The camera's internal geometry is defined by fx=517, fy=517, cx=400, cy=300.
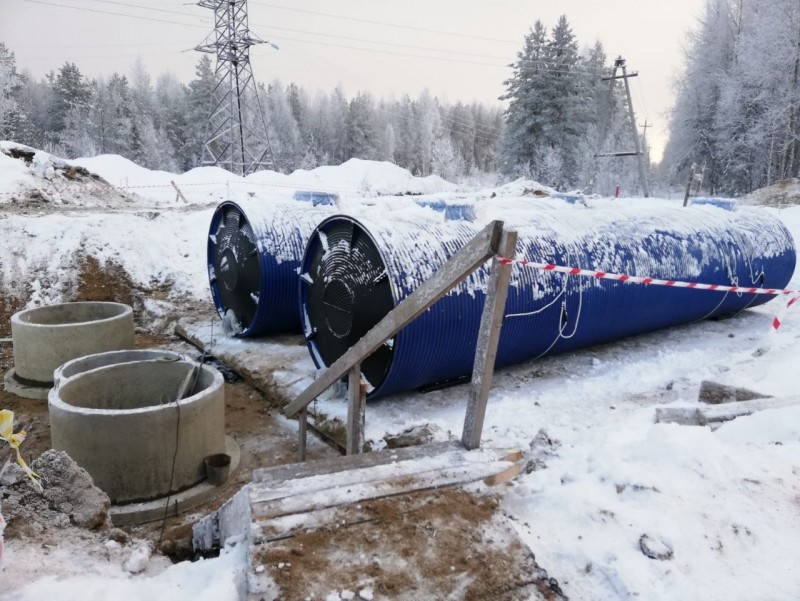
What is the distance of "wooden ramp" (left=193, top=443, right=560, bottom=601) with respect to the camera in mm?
2158

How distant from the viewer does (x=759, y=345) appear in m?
8.16

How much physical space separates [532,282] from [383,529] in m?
4.62

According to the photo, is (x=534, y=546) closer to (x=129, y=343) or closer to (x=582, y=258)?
(x=582, y=258)

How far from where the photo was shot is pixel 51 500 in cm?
292

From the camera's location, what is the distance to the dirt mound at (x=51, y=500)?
8.78 feet

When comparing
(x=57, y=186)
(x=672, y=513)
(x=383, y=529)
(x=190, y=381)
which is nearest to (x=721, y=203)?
(x=672, y=513)

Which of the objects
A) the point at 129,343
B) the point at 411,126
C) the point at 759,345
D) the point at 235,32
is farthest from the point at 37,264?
the point at 411,126

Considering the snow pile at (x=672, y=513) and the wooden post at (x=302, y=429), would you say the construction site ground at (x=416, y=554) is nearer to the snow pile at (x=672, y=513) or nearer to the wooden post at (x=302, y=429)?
the snow pile at (x=672, y=513)

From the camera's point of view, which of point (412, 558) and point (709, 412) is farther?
point (709, 412)

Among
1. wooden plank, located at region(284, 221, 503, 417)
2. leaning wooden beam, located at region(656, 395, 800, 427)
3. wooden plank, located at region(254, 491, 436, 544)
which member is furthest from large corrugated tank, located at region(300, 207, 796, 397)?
wooden plank, located at region(254, 491, 436, 544)

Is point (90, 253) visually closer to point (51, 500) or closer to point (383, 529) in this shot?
point (51, 500)

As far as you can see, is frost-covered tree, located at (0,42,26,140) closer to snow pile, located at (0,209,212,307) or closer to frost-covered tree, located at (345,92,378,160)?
snow pile, located at (0,209,212,307)

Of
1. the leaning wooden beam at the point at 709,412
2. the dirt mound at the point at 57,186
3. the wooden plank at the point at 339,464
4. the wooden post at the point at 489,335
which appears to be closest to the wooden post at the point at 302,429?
the wooden plank at the point at 339,464

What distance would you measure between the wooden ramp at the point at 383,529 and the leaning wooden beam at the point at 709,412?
1.89 meters
